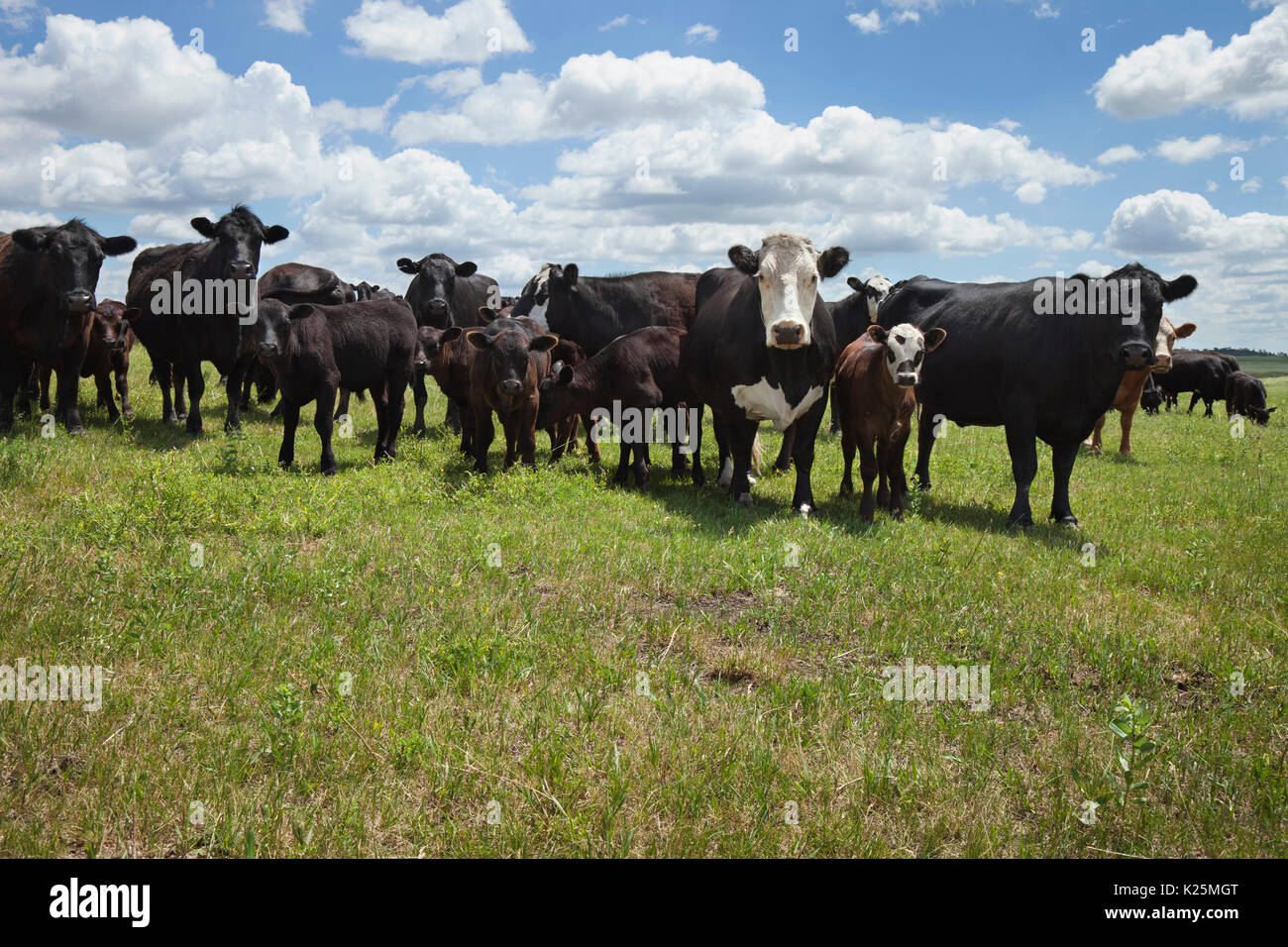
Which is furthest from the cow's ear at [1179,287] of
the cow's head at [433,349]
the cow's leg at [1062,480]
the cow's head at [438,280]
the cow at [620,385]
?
the cow's head at [438,280]

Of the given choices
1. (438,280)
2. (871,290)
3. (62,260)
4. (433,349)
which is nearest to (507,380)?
(433,349)

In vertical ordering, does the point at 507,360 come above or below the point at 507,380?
above

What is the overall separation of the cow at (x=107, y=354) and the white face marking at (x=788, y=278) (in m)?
9.03

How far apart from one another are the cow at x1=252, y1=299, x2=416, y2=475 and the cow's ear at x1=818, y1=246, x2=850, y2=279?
5.63 metres

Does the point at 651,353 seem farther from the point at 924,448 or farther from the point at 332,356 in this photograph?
the point at 332,356

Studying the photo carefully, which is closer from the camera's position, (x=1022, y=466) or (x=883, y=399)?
(x=883, y=399)

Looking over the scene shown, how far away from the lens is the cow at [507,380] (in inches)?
389

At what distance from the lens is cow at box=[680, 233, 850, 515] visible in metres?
8.86

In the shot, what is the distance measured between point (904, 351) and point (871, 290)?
879 cm

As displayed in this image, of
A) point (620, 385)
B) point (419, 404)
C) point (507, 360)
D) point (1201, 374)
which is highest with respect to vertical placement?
point (1201, 374)

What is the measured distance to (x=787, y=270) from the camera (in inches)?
348

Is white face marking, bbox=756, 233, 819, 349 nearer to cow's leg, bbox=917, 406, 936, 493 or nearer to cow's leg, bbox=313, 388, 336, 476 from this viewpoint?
cow's leg, bbox=917, 406, 936, 493

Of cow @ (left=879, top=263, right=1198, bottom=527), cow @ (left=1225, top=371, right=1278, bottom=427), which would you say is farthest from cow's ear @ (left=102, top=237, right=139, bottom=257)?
cow @ (left=1225, top=371, right=1278, bottom=427)

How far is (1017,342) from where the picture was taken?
9500mm
